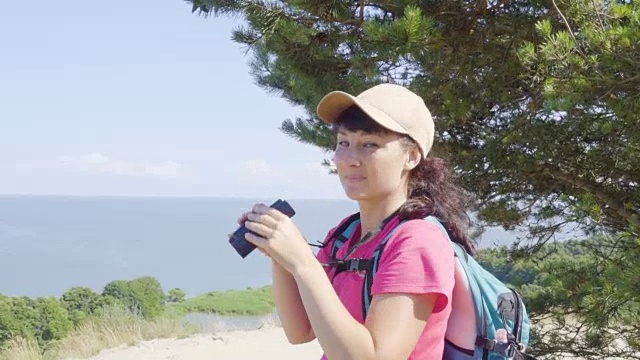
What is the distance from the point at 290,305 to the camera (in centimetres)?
141

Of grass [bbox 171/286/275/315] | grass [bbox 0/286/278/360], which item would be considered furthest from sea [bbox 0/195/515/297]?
grass [bbox 0/286/278/360]

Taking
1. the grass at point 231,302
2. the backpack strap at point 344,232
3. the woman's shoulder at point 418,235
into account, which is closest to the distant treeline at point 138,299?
the grass at point 231,302

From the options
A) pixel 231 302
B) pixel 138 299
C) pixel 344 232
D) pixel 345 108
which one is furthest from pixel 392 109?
pixel 231 302

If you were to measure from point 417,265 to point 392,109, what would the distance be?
1.14 ft

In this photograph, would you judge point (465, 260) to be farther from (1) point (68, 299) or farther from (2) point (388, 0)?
(1) point (68, 299)

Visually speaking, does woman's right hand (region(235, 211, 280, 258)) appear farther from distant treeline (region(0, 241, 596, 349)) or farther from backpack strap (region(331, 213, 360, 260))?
distant treeline (region(0, 241, 596, 349))

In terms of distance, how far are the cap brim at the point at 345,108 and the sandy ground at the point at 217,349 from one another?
6.62 m

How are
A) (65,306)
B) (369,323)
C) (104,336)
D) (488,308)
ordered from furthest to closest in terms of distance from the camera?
1. (65,306)
2. (104,336)
3. (488,308)
4. (369,323)

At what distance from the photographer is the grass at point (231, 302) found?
25.1 m

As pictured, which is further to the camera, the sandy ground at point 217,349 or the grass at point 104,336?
the grass at point 104,336

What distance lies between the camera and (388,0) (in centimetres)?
410

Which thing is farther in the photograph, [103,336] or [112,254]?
[112,254]

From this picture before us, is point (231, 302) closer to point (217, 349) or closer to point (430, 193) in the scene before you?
point (217, 349)

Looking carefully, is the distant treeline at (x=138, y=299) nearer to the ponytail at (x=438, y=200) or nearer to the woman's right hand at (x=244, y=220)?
the ponytail at (x=438, y=200)
